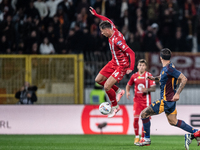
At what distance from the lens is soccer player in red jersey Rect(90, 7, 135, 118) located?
8203 mm

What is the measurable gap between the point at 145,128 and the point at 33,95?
5.04m

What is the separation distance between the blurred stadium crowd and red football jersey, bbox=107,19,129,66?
239 inches

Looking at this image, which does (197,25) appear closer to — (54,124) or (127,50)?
(54,124)

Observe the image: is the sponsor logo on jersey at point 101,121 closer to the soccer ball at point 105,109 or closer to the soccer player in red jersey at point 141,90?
Result: the soccer player in red jersey at point 141,90

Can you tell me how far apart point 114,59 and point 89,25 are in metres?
7.49

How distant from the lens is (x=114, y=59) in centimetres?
859

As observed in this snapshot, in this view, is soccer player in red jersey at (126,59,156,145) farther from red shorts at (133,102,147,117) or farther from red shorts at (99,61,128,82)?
red shorts at (99,61,128,82)

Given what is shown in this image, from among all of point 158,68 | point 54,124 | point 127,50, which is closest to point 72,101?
point 54,124

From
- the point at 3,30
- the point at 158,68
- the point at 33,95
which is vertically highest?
the point at 3,30

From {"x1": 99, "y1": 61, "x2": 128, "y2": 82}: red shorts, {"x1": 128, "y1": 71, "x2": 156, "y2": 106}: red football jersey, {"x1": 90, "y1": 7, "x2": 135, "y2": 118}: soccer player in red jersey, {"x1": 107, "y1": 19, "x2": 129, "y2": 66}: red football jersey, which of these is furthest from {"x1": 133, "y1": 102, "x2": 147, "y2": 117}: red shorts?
{"x1": 107, "y1": 19, "x2": 129, "y2": 66}: red football jersey

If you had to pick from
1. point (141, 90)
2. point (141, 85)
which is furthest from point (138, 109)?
Result: point (141, 85)

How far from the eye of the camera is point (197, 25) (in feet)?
53.9

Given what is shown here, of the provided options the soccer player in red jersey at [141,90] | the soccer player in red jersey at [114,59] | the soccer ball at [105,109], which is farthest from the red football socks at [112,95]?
the soccer player in red jersey at [141,90]

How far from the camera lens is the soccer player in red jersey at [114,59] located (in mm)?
8203
